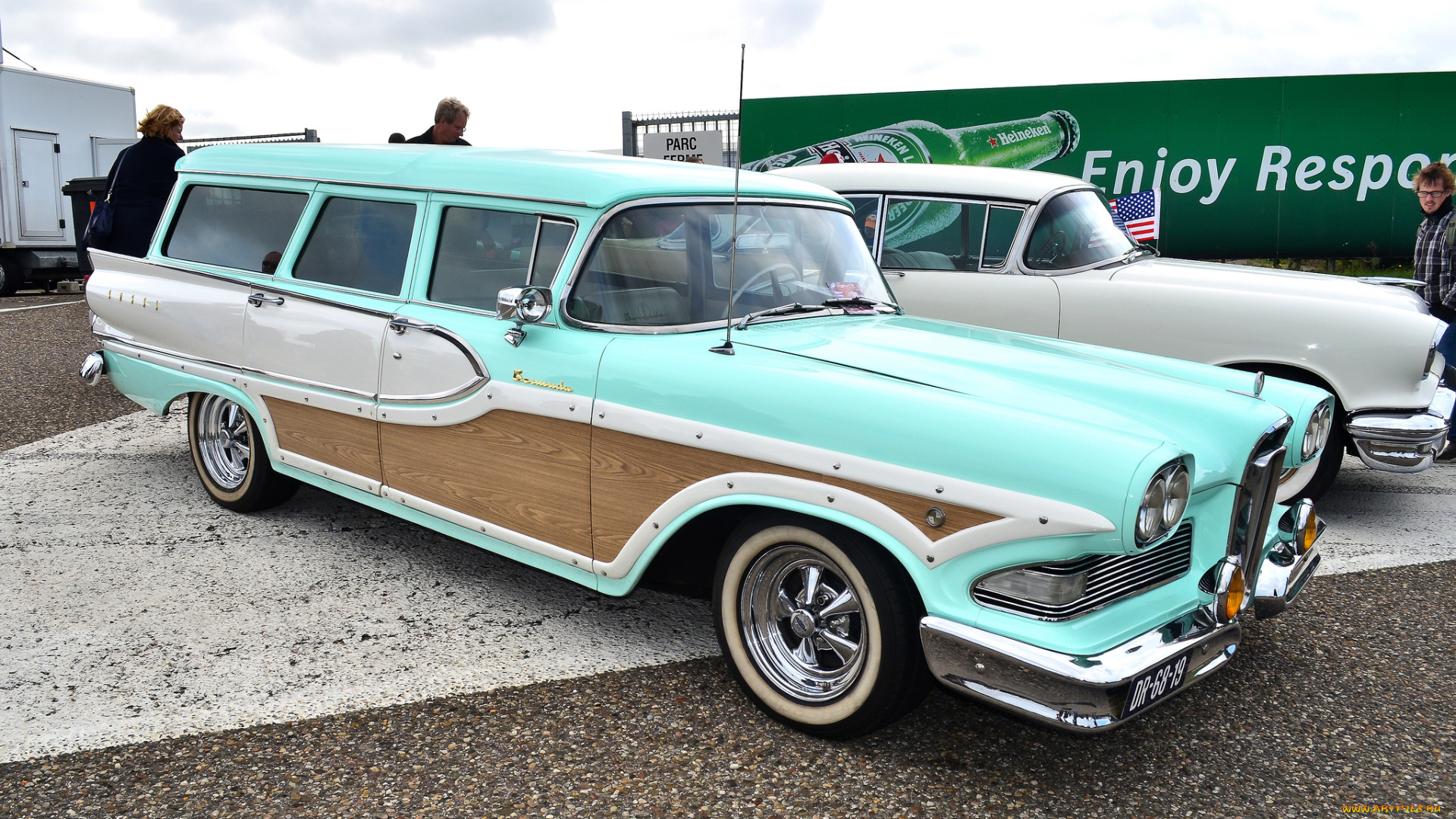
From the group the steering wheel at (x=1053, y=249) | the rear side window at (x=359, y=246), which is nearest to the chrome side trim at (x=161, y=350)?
the rear side window at (x=359, y=246)

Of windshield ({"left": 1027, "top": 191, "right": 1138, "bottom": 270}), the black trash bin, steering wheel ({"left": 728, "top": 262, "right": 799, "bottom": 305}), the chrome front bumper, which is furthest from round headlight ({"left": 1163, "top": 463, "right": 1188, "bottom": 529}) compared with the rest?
the black trash bin

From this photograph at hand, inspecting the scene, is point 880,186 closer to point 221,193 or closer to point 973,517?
point 221,193

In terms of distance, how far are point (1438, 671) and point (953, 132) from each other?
1191cm

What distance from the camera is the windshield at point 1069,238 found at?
19.9 feet

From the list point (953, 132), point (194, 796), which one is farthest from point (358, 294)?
point (953, 132)

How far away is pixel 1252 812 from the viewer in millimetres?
2818

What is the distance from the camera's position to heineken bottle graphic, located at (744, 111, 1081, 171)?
14.5m

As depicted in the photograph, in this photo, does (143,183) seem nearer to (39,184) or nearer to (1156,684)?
(1156,684)

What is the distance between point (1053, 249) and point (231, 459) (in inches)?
178

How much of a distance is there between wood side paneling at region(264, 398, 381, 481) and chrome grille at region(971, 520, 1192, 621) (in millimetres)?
2590

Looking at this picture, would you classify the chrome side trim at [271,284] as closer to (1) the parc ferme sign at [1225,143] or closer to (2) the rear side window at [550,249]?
(2) the rear side window at [550,249]

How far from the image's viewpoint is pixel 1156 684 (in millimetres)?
2713

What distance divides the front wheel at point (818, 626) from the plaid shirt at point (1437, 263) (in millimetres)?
5460

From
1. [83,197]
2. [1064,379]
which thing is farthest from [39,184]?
[1064,379]
